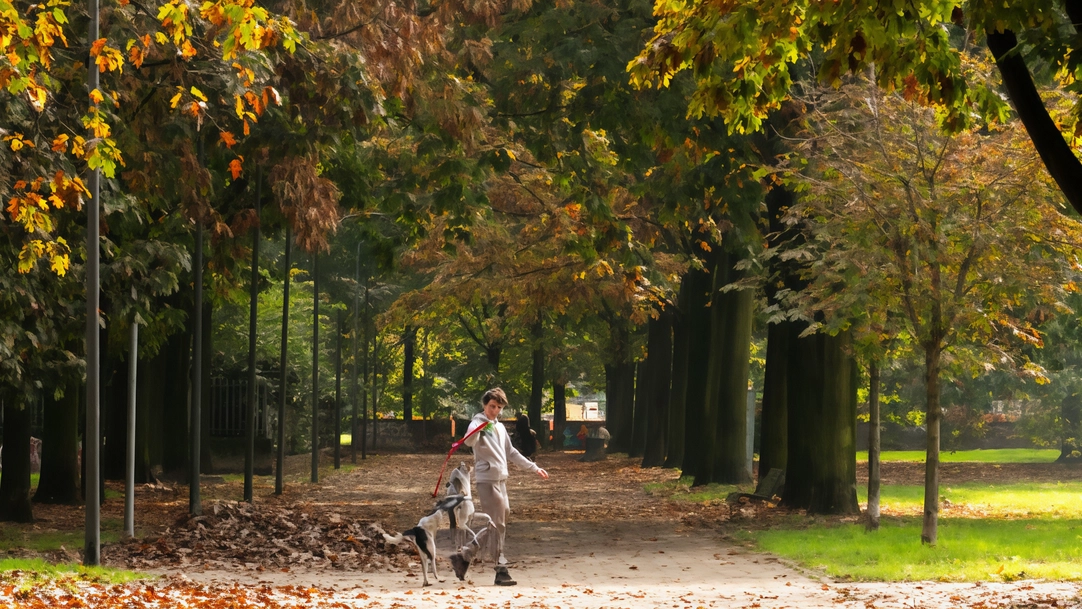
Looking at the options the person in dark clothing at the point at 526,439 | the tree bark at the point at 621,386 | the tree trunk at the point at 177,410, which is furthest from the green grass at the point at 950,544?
the tree bark at the point at 621,386

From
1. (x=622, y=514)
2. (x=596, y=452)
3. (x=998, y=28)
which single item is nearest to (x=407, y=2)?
(x=622, y=514)

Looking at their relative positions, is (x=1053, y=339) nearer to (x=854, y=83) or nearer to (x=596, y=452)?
(x=596, y=452)

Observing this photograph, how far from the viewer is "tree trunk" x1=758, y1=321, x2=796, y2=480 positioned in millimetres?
23125

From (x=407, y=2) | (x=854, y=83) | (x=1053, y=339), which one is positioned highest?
(x=407, y=2)

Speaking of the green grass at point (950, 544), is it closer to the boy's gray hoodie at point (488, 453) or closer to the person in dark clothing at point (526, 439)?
the boy's gray hoodie at point (488, 453)

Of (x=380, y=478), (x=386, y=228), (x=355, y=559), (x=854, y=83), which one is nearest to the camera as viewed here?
(x=355, y=559)

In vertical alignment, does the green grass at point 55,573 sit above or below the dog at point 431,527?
below

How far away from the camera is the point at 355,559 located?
14539 mm

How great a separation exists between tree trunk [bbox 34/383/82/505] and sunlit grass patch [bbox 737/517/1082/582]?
10.6 meters

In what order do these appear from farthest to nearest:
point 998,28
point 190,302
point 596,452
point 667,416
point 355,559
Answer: point 596,452, point 667,416, point 190,302, point 355,559, point 998,28

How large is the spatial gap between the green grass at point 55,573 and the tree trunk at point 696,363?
1803 centimetres

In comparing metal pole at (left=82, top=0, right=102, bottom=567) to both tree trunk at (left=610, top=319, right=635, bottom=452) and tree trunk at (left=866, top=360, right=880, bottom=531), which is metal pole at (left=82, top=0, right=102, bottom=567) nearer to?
tree trunk at (left=866, top=360, right=880, bottom=531)

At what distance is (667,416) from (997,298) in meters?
23.5

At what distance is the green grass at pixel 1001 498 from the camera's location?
22.7 meters
